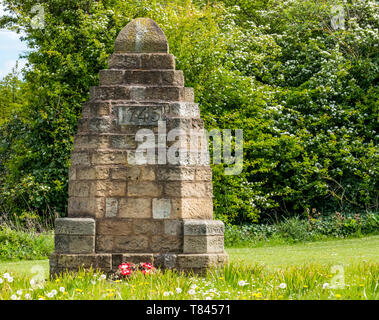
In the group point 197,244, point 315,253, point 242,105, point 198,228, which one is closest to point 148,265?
point 197,244

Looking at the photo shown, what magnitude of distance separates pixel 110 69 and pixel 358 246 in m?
7.08

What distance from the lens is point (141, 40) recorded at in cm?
798

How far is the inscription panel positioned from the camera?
7.56 meters

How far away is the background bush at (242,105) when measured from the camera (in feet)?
50.4

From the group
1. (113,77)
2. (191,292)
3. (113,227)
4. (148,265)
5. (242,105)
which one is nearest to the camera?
(191,292)

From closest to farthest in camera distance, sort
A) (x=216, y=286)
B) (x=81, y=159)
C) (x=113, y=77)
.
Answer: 1. (x=216, y=286)
2. (x=81, y=159)
3. (x=113, y=77)

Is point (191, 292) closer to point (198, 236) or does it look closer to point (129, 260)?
point (198, 236)

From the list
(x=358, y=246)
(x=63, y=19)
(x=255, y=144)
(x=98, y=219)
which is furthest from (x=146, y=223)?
(x=63, y=19)

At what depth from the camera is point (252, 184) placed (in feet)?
50.0

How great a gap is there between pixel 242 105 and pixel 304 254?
575 cm

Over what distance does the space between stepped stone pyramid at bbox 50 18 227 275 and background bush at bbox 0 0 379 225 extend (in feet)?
23.8

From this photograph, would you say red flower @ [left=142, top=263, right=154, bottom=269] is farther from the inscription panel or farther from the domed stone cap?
the domed stone cap
